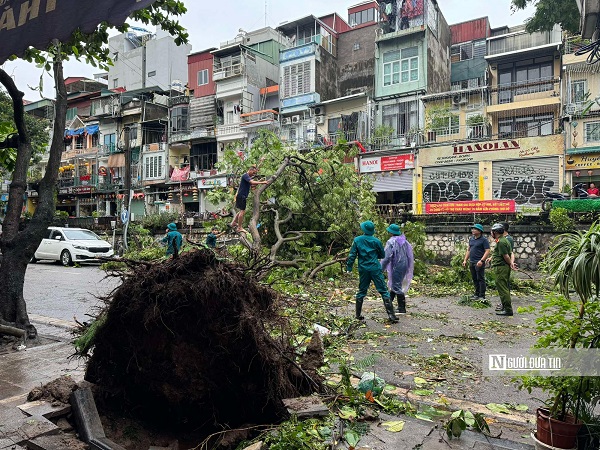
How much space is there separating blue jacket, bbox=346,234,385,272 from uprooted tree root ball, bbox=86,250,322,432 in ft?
12.5

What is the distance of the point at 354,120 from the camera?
97.3 ft

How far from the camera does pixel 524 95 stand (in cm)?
2517

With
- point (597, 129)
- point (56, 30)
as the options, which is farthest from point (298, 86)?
point (56, 30)

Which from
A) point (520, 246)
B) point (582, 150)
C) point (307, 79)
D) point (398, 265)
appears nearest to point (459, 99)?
point (582, 150)

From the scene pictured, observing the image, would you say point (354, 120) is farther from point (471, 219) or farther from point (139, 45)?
point (139, 45)

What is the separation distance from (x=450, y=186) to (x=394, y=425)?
23345 mm

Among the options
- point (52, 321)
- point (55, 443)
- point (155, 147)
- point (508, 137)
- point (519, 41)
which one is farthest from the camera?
point (155, 147)

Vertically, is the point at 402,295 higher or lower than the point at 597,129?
lower

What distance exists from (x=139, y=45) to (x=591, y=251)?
50762 millimetres

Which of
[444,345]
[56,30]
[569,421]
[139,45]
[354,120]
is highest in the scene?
[139,45]

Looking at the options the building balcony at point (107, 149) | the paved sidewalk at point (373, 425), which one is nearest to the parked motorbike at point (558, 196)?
the paved sidewalk at point (373, 425)

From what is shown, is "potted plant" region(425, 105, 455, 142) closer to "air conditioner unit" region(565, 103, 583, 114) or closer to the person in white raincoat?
"air conditioner unit" region(565, 103, 583, 114)

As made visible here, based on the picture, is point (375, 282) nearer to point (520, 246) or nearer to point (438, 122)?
point (520, 246)

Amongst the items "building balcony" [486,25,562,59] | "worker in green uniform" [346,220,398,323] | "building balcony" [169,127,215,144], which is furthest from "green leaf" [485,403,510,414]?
"building balcony" [169,127,215,144]
